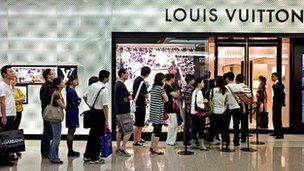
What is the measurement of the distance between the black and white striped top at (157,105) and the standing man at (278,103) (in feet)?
11.9

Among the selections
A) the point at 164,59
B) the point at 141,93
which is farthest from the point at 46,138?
the point at 164,59

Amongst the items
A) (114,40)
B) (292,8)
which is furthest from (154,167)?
(292,8)

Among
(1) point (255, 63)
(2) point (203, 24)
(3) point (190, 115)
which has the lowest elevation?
(3) point (190, 115)

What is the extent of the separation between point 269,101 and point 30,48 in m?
6.05

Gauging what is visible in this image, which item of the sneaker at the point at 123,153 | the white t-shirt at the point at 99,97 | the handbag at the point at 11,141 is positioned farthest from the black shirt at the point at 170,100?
the handbag at the point at 11,141

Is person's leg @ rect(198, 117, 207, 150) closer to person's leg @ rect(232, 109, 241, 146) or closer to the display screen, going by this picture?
person's leg @ rect(232, 109, 241, 146)

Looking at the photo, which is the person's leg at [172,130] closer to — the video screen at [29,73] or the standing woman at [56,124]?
the standing woman at [56,124]

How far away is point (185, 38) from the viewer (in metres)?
10.9

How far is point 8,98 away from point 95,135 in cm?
151

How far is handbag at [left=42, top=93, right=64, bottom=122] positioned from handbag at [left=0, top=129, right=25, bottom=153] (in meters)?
0.58

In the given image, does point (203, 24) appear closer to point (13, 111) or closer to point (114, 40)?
point (114, 40)

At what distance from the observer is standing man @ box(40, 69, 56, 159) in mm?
7926

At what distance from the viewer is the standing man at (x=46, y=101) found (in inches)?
312

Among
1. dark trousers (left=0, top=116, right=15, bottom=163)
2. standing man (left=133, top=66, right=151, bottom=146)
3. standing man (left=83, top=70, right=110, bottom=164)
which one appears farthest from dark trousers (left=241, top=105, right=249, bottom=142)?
dark trousers (left=0, top=116, right=15, bottom=163)
